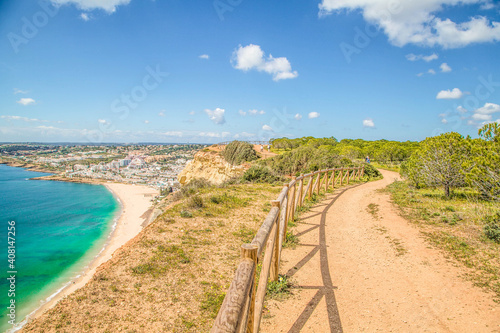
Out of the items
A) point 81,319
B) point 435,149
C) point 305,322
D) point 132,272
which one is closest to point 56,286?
point 132,272

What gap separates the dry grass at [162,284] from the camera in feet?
12.2

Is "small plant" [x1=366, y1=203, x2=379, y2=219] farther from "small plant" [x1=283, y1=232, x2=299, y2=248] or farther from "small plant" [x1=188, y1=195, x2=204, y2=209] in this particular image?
"small plant" [x1=188, y1=195, x2=204, y2=209]

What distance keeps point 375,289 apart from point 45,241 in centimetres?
2083

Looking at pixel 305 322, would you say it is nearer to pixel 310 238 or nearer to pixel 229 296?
pixel 229 296

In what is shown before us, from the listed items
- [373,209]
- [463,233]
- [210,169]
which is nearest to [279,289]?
[463,233]

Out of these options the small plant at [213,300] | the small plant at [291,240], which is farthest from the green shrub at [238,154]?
the small plant at [213,300]

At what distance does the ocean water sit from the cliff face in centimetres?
921

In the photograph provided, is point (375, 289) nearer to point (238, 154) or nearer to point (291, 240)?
point (291, 240)

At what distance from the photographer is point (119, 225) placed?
22.0 meters

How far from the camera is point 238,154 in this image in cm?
2800

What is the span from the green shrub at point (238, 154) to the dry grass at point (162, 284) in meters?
19.4

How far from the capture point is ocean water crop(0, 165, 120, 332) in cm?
943

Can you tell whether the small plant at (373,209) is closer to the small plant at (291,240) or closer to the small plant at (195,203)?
the small plant at (291,240)

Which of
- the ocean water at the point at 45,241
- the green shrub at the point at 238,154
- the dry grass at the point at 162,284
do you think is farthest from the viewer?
the green shrub at the point at 238,154
